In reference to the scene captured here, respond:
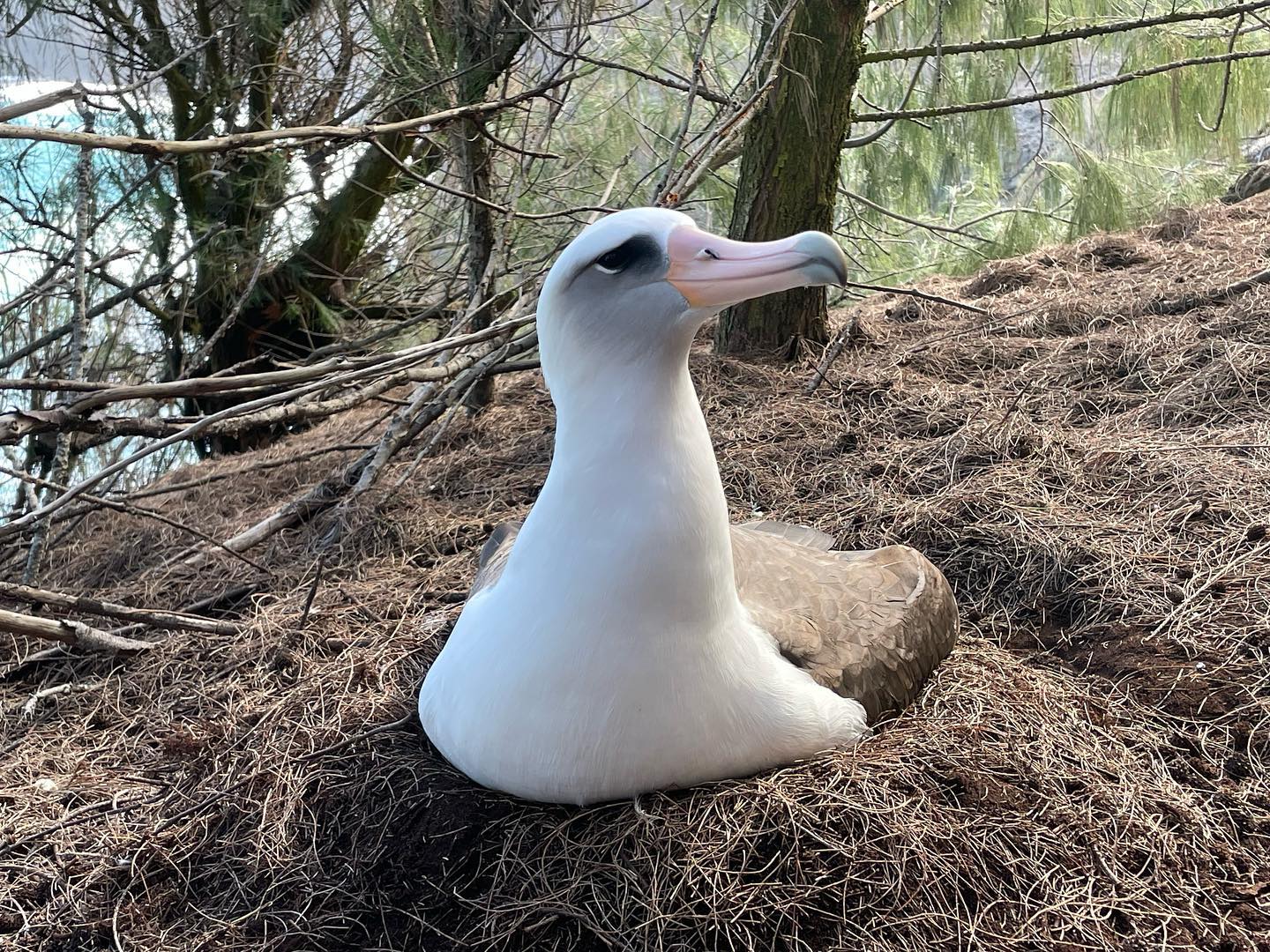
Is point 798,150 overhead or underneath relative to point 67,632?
overhead

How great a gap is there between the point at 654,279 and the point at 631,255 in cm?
8

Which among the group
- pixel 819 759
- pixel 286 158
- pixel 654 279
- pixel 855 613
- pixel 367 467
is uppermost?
pixel 286 158

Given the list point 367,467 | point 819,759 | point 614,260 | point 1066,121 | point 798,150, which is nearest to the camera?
point 614,260

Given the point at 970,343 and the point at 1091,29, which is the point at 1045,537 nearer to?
the point at 970,343

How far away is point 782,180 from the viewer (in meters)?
5.34

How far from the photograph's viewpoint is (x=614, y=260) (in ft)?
7.21

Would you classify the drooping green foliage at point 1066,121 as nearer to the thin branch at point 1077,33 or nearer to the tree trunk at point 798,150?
the thin branch at point 1077,33

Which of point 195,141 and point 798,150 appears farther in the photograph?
point 798,150

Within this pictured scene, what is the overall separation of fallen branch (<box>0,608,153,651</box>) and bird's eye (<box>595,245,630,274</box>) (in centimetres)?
243

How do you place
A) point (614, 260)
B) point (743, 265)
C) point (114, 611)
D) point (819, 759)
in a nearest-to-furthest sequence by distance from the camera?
1. point (743, 265)
2. point (614, 260)
3. point (819, 759)
4. point (114, 611)

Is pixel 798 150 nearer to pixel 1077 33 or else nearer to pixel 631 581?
pixel 1077 33

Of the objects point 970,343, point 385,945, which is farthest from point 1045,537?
point 385,945

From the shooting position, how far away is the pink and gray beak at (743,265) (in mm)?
2020

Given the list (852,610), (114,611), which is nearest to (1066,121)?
(852,610)
